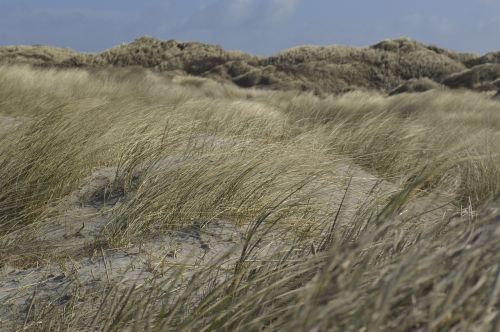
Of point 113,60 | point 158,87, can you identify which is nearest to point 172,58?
point 113,60

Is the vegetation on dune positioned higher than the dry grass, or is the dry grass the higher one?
the vegetation on dune

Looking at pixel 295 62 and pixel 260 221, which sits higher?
pixel 295 62

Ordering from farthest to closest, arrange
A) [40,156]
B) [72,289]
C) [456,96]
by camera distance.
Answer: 1. [456,96]
2. [40,156]
3. [72,289]

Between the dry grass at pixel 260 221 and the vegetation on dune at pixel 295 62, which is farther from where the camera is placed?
the vegetation on dune at pixel 295 62

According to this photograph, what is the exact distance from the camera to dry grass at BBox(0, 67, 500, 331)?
2.65 feet

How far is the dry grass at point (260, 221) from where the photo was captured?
2.65 ft

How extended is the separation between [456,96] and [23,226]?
8202 millimetres

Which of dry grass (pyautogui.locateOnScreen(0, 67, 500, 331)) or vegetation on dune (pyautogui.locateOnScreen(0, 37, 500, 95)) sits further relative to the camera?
vegetation on dune (pyautogui.locateOnScreen(0, 37, 500, 95))

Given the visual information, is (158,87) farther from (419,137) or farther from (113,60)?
(113,60)

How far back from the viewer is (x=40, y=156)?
2.71 meters

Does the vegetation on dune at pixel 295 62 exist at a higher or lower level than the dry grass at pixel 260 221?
higher

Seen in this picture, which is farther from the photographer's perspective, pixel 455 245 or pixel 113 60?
pixel 113 60

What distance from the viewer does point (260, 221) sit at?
146 cm

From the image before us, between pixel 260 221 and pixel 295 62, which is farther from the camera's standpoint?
pixel 295 62
